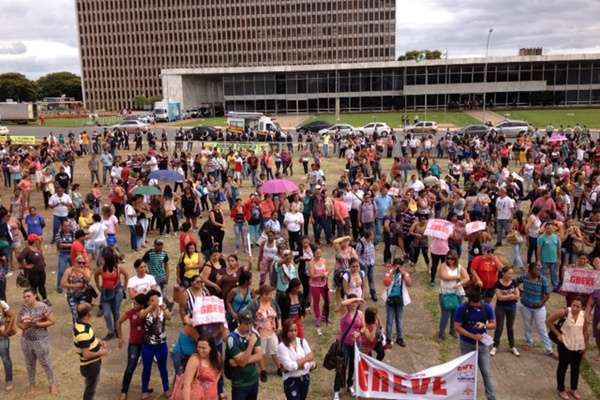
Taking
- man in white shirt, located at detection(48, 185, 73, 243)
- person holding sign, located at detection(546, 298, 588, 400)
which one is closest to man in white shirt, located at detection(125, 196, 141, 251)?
man in white shirt, located at detection(48, 185, 73, 243)

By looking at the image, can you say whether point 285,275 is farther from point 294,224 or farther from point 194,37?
point 194,37

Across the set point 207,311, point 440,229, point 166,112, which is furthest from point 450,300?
point 166,112

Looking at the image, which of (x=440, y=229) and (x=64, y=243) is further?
(x=64, y=243)

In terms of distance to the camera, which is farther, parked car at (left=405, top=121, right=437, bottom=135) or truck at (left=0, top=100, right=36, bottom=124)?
truck at (left=0, top=100, right=36, bottom=124)

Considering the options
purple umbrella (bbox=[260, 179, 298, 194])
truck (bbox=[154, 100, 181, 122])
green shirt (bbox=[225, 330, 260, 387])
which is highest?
truck (bbox=[154, 100, 181, 122])

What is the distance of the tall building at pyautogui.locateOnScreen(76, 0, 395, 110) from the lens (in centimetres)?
13925

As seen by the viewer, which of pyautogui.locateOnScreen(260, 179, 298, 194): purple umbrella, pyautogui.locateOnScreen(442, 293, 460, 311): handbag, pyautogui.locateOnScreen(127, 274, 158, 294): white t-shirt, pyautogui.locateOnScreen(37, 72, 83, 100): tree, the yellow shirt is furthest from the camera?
pyautogui.locateOnScreen(37, 72, 83, 100): tree

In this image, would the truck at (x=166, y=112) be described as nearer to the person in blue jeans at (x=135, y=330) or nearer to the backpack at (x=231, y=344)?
the person in blue jeans at (x=135, y=330)

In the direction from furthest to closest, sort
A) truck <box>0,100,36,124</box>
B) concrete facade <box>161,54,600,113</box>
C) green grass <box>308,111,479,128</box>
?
concrete facade <box>161,54,600,113</box>
truck <box>0,100,36,124</box>
green grass <box>308,111,479,128</box>

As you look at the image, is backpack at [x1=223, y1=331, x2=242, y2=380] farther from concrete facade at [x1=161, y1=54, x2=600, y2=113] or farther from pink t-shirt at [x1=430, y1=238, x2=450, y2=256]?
concrete facade at [x1=161, y1=54, x2=600, y2=113]

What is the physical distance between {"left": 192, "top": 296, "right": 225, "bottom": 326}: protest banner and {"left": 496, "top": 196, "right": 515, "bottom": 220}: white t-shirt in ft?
30.7

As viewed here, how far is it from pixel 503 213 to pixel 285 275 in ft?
24.6

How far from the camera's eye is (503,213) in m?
14.3

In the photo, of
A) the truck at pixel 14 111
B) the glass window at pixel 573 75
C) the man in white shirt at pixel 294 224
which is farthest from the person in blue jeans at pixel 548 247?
the glass window at pixel 573 75
